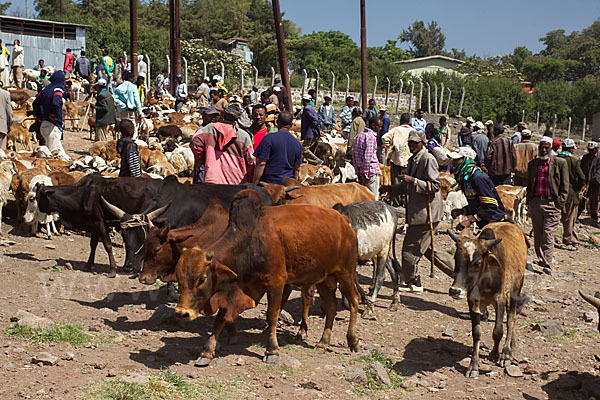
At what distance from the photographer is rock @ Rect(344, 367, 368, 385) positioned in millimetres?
6414

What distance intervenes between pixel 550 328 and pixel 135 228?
17.9 ft

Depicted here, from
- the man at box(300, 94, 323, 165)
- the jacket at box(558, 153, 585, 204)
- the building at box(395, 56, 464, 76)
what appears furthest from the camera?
the building at box(395, 56, 464, 76)

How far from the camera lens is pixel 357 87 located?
2185 inches

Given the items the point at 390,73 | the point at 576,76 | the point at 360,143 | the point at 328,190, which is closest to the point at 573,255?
the point at 360,143

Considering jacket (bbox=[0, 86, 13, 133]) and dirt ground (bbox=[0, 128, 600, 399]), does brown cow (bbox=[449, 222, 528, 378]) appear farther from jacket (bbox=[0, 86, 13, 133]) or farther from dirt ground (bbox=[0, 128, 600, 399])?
jacket (bbox=[0, 86, 13, 133])

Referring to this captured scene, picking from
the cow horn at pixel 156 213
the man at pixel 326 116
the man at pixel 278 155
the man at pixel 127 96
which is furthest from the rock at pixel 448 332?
the man at pixel 326 116

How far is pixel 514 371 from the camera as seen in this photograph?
7.12 m

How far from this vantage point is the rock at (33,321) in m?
6.66

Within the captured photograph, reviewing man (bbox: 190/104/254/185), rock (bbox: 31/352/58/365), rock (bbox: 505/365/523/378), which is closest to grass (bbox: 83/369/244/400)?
rock (bbox: 31/352/58/365)

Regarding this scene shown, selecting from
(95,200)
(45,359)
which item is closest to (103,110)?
(95,200)

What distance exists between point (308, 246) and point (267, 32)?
79.3 metres

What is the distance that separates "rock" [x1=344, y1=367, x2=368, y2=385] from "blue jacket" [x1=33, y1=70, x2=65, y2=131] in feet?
30.4

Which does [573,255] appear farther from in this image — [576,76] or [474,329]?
[576,76]

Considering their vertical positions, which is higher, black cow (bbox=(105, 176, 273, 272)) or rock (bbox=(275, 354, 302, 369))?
black cow (bbox=(105, 176, 273, 272))
